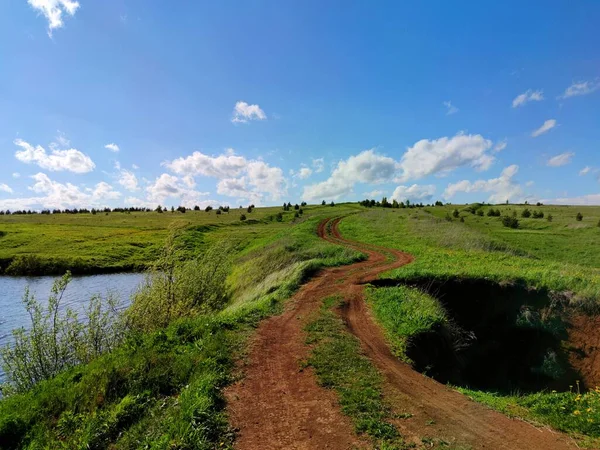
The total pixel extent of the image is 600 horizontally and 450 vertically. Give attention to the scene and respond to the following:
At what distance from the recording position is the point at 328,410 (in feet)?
26.6

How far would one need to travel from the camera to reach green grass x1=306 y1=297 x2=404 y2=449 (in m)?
7.38

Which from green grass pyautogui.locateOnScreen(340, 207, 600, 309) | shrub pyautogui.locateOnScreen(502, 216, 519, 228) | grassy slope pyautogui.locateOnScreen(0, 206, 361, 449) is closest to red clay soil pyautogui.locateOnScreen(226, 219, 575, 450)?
grassy slope pyautogui.locateOnScreen(0, 206, 361, 449)

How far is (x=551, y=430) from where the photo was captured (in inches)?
305

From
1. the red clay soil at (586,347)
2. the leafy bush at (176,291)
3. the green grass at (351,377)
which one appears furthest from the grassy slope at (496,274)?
the leafy bush at (176,291)

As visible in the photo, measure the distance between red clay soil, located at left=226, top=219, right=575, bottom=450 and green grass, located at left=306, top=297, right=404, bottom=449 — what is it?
251 mm

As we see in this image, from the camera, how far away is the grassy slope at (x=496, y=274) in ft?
27.6

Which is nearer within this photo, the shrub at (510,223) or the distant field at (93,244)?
the distant field at (93,244)

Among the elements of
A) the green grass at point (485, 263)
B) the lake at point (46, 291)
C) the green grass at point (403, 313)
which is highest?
the green grass at point (485, 263)

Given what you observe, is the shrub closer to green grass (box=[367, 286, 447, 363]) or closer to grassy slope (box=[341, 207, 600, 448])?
grassy slope (box=[341, 207, 600, 448])

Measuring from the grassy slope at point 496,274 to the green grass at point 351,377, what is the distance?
2.09 m

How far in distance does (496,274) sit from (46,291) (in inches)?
1589

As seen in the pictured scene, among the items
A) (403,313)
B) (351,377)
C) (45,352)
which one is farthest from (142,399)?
(403,313)

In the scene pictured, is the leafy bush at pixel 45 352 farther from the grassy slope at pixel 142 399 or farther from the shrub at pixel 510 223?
the shrub at pixel 510 223

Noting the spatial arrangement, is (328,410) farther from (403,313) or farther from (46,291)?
(46,291)
